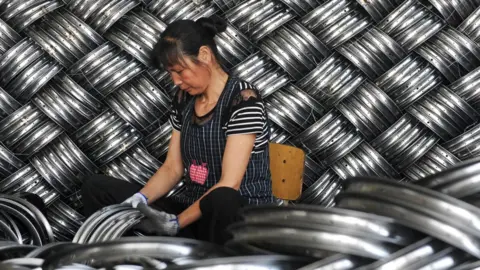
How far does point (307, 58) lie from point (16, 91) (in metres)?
0.61

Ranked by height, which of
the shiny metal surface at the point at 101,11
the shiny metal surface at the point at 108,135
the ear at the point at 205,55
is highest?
the shiny metal surface at the point at 101,11

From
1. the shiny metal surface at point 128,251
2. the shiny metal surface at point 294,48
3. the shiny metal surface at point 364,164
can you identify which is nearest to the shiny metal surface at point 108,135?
the shiny metal surface at point 294,48

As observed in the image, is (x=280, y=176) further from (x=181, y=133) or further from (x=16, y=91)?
(x=16, y=91)

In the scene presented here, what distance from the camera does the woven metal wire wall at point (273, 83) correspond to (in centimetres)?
145

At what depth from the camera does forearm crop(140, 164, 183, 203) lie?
1345 mm

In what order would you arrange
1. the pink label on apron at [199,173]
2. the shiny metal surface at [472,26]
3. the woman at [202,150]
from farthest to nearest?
the shiny metal surface at [472,26], the pink label on apron at [199,173], the woman at [202,150]

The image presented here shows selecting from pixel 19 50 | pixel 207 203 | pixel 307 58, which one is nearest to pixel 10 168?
pixel 19 50

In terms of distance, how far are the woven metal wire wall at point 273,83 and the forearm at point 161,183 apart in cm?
14

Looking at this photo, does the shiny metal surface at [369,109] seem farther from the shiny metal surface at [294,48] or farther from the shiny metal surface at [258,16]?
the shiny metal surface at [258,16]

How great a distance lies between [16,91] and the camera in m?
1.50

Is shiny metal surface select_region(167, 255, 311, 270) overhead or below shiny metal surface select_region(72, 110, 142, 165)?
overhead

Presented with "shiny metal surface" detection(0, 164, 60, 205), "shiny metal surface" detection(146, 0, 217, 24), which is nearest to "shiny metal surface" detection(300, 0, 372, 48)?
"shiny metal surface" detection(146, 0, 217, 24)

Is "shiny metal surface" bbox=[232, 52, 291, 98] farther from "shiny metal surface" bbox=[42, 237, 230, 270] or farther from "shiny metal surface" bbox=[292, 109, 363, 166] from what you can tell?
"shiny metal surface" bbox=[42, 237, 230, 270]

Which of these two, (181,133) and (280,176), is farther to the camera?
(280,176)
